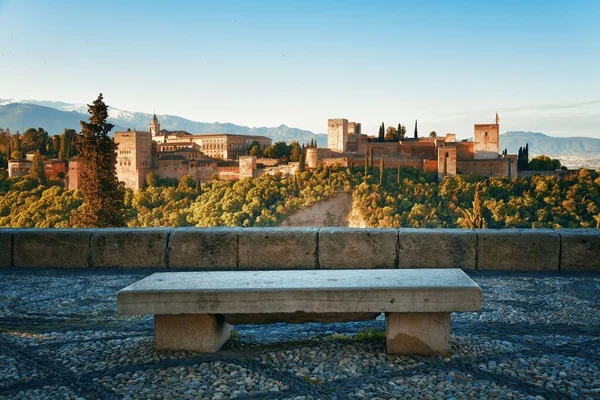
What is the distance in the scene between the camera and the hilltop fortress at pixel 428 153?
68.6 meters

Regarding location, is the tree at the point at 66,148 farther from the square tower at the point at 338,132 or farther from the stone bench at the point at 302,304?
the stone bench at the point at 302,304

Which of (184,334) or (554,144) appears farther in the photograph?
(554,144)

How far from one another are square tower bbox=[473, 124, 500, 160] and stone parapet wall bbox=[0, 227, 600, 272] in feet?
228

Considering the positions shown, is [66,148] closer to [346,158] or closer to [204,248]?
[346,158]

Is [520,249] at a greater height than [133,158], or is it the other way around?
[133,158]

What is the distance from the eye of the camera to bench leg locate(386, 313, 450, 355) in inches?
133

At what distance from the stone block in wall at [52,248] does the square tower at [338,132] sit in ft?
233

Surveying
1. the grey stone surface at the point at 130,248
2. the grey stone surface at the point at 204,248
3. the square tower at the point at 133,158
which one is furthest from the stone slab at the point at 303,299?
the square tower at the point at 133,158

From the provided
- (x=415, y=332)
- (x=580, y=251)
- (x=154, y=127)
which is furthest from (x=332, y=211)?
(x=415, y=332)

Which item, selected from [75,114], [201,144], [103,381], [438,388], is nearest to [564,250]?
[438,388]

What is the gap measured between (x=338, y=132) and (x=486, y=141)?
18347 millimetres

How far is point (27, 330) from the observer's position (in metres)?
4.03

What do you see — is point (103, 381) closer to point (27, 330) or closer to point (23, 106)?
point (27, 330)

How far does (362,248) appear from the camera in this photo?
6203 mm
